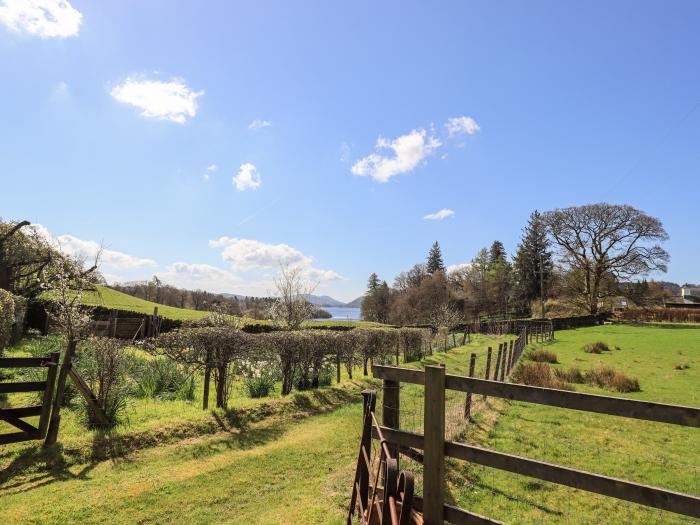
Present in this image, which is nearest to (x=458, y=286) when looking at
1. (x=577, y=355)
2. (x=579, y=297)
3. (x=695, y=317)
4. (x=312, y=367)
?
(x=579, y=297)

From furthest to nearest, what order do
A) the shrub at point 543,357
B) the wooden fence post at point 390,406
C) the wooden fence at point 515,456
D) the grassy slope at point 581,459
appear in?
the shrub at point 543,357 < the grassy slope at point 581,459 < the wooden fence post at point 390,406 < the wooden fence at point 515,456

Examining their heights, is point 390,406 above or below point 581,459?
above

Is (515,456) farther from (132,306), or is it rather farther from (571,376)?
(132,306)

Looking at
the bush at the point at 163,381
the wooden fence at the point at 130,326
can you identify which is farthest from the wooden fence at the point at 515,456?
the wooden fence at the point at 130,326

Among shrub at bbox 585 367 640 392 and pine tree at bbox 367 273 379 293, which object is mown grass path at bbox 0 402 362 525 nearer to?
shrub at bbox 585 367 640 392

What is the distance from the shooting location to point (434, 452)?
3107 millimetres

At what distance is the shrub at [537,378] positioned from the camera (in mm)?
12405

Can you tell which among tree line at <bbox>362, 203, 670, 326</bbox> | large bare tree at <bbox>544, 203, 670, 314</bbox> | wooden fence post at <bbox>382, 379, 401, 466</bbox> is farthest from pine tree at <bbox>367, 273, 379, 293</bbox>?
wooden fence post at <bbox>382, 379, 401, 466</bbox>

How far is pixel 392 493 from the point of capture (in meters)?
2.57

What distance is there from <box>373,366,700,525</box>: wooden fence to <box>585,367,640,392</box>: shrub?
13230 mm

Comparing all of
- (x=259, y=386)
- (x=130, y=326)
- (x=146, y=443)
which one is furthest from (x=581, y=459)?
(x=130, y=326)

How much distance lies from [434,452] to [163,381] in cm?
1122

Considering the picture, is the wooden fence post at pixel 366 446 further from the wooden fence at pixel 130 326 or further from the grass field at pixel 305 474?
the wooden fence at pixel 130 326

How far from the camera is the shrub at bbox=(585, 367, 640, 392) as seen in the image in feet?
43.7
